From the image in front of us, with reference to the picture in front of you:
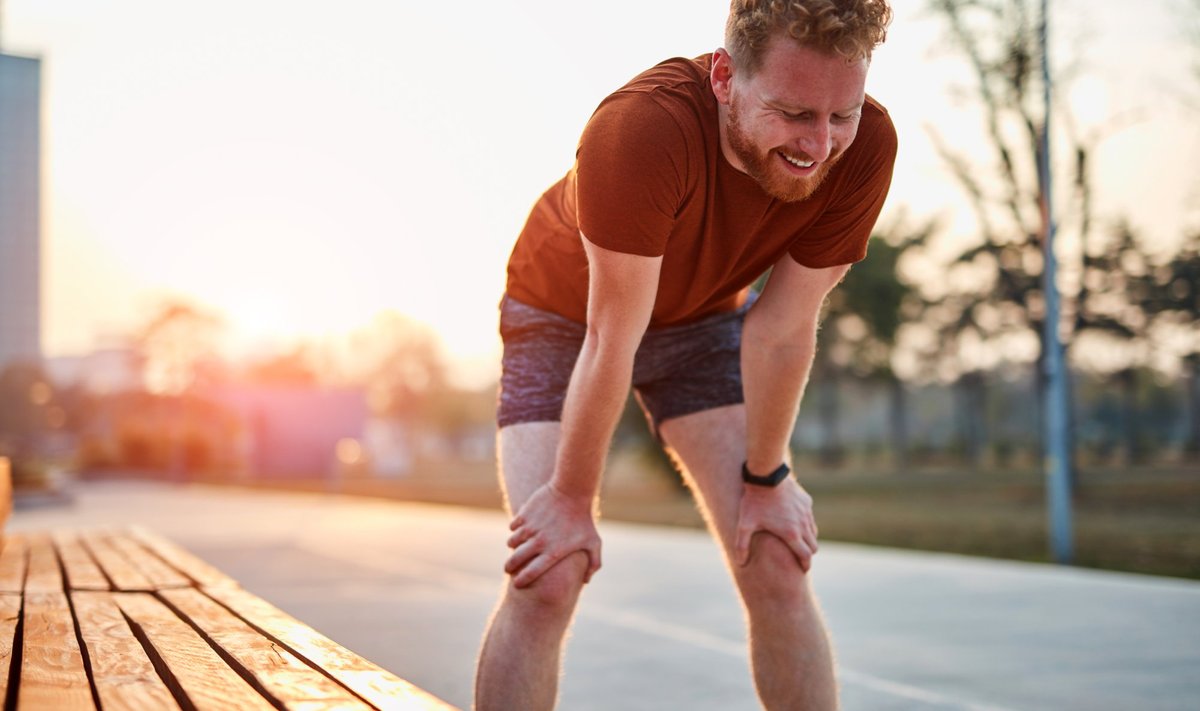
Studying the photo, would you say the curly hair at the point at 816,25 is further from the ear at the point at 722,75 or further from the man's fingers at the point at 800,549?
the man's fingers at the point at 800,549

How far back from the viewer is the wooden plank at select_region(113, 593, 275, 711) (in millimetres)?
1543

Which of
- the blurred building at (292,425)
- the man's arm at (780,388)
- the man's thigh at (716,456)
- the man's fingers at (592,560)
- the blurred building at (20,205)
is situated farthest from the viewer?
the blurred building at (20,205)

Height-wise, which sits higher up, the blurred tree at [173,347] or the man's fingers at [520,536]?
the blurred tree at [173,347]

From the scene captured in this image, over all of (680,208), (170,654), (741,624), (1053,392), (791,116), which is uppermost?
(791,116)

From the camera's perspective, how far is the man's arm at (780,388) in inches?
100

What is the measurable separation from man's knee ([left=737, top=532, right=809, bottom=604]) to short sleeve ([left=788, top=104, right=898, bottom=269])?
588 millimetres

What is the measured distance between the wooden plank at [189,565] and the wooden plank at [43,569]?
1.10 feet

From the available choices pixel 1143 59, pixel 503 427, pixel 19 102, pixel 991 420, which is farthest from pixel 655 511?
pixel 19 102

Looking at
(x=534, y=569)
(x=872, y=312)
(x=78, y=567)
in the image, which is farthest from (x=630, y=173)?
(x=872, y=312)

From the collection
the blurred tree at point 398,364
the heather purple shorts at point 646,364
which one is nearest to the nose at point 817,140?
the heather purple shorts at point 646,364

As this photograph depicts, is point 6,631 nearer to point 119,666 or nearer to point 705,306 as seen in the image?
point 119,666

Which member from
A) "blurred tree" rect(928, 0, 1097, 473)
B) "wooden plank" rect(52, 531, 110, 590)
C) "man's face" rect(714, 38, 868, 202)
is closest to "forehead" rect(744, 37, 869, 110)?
"man's face" rect(714, 38, 868, 202)

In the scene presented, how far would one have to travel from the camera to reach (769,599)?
2.55 meters

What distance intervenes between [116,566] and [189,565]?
0.99 ft
